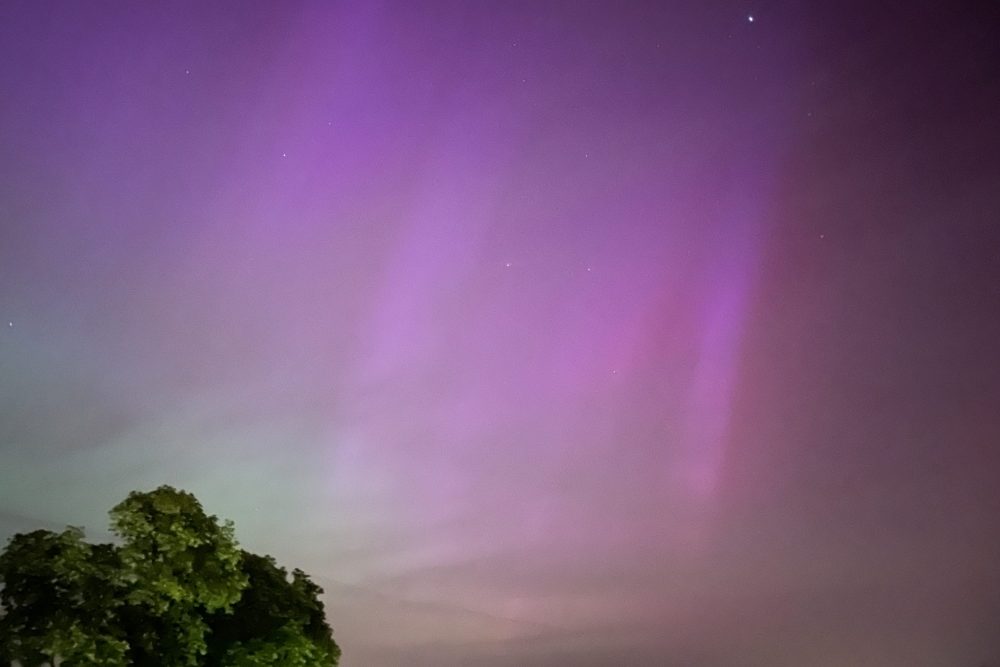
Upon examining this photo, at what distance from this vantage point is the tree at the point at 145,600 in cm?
1782

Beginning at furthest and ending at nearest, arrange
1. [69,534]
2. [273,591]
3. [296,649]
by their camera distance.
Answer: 1. [273,591]
2. [296,649]
3. [69,534]

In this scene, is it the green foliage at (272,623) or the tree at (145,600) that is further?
the green foliage at (272,623)

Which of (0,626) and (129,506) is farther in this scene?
(129,506)

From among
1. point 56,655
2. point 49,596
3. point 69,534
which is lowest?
point 56,655

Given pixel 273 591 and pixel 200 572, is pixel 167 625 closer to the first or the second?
pixel 200 572

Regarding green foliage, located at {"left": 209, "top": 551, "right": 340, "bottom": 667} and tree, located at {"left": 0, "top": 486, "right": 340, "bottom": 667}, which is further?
green foliage, located at {"left": 209, "top": 551, "right": 340, "bottom": 667}

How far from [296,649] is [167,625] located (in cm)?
276

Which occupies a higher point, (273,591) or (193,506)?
(193,506)

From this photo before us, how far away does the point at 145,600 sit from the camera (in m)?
18.7

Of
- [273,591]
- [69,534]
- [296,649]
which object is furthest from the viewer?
[273,591]

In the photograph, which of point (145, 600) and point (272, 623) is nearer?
point (145, 600)

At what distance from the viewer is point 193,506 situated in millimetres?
19734

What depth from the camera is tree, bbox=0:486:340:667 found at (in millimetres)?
17819

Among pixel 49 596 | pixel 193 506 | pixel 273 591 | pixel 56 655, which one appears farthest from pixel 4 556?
pixel 273 591
